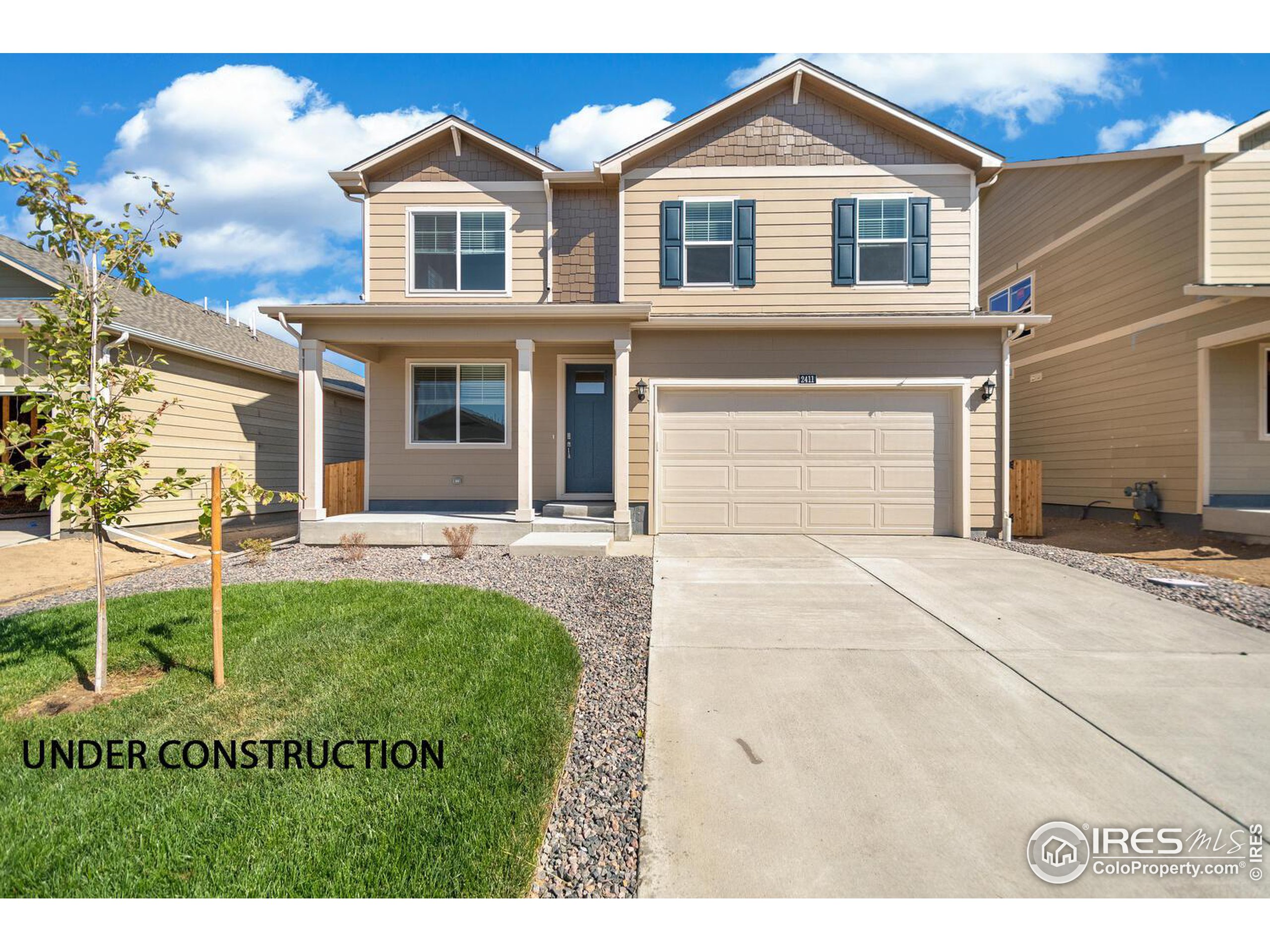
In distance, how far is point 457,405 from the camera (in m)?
10.0

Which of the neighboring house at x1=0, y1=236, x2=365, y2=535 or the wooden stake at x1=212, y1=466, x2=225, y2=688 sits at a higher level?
the neighboring house at x1=0, y1=236, x2=365, y2=535

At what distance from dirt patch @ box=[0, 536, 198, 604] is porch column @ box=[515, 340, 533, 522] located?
15.3ft

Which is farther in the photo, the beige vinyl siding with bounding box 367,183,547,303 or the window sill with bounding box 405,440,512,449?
the window sill with bounding box 405,440,512,449

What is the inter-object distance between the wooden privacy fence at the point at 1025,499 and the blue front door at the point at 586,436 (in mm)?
6941

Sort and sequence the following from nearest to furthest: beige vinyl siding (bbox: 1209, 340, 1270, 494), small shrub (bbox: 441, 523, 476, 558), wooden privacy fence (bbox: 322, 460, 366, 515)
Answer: small shrub (bbox: 441, 523, 476, 558) → wooden privacy fence (bbox: 322, 460, 366, 515) → beige vinyl siding (bbox: 1209, 340, 1270, 494)

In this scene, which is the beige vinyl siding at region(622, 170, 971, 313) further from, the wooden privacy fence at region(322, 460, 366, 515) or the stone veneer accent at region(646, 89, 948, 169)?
the wooden privacy fence at region(322, 460, 366, 515)

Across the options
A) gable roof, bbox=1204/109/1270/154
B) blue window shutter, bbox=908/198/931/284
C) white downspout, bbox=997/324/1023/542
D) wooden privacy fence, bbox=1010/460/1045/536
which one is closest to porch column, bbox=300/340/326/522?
blue window shutter, bbox=908/198/931/284

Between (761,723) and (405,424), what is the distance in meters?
8.53

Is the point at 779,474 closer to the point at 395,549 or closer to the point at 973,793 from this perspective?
the point at 395,549

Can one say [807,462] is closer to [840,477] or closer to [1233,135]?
[840,477]

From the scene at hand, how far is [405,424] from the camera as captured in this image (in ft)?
32.7

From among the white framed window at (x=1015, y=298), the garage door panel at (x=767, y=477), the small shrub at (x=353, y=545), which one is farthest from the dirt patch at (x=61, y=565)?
the white framed window at (x=1015, y=298)

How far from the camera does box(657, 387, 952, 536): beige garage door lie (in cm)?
902

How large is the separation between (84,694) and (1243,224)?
15.1 m
